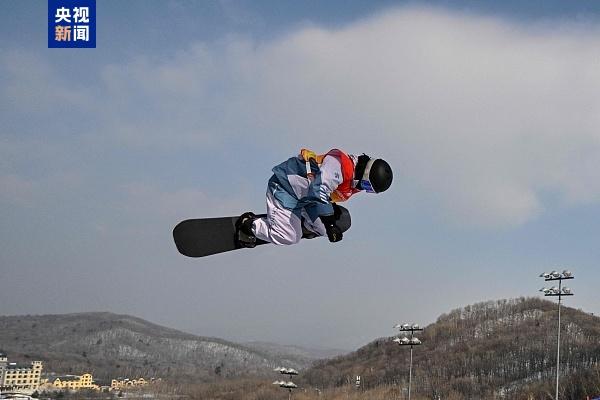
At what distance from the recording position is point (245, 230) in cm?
546

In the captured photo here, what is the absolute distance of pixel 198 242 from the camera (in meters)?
5.74

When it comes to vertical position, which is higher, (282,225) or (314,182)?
(314,182)

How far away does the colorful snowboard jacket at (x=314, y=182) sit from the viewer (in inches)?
177

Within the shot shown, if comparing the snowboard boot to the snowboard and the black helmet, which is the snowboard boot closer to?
the snowboard

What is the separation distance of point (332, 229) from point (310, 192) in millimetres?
421

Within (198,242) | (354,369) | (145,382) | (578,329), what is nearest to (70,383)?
(145,382)

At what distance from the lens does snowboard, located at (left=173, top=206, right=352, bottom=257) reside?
5.62 meters

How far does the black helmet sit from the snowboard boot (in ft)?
4.11

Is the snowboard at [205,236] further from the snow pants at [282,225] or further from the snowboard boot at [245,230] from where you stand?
the snow pants at [282,225]

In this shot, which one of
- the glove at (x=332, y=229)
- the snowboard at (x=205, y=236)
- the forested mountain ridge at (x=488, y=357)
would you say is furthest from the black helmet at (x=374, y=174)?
the forested mountain ridge at (x=488, y=357)

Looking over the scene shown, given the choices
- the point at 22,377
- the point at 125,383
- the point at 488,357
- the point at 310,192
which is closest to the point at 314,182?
the point at 310,192

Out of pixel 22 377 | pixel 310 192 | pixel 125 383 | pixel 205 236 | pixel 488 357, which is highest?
pixel 310 192

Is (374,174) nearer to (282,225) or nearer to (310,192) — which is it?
(310,192)

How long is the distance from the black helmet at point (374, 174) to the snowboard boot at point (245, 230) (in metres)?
1.25
